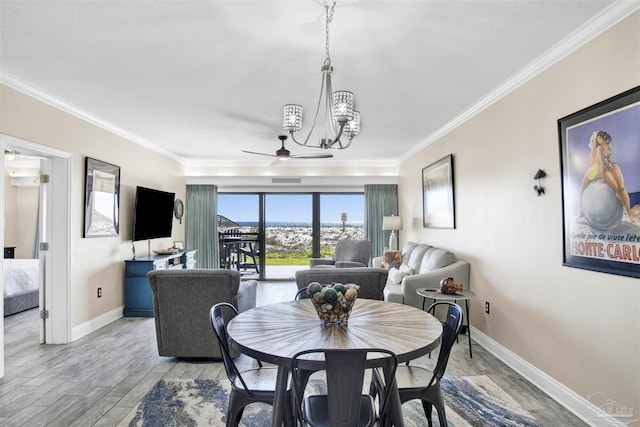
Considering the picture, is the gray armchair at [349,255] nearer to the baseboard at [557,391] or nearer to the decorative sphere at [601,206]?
the baseboard at [557,391]

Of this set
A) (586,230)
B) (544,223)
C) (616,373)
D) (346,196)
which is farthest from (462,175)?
(346,196)

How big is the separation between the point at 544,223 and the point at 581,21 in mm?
1387

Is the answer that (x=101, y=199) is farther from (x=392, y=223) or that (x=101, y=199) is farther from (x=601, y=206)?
(x=601, y=206)

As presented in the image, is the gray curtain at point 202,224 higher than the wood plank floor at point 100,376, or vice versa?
the gray curtain at point 202,224

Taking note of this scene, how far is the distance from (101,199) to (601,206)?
495cm

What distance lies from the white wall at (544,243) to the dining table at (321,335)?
1.11m

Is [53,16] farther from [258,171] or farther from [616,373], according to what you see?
[258,171]

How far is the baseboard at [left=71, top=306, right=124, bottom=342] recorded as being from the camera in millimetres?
3746

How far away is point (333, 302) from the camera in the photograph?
182 centimetres

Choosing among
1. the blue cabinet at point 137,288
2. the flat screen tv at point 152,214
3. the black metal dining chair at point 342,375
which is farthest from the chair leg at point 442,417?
the flat screen tv at point 152,214

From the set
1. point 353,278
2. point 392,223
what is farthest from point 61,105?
point 392,223

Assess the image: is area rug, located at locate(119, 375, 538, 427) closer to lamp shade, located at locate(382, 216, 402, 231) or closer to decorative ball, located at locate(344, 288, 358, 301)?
decorative ball, located at locate(344, 288, 358, 301)

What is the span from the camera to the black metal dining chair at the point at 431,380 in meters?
1.79

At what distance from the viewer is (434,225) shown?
499 cm
